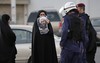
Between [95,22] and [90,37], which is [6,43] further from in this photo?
[95,22]

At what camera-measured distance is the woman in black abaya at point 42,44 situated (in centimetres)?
867

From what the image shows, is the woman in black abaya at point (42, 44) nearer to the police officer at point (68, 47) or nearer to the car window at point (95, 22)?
the police officer at point (68, 47)

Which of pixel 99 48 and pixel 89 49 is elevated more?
pixel 89 49

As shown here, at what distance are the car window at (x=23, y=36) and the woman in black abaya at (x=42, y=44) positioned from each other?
2245mm

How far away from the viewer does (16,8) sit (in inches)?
1328

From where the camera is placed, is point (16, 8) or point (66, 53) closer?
point (66, 53)

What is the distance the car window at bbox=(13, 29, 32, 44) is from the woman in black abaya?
2.25m

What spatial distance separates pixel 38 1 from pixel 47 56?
2474cm

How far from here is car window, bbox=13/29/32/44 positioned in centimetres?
1105

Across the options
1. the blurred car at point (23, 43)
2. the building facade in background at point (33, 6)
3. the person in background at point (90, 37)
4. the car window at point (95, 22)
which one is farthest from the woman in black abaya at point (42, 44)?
the building facade in background at point (33, 6)

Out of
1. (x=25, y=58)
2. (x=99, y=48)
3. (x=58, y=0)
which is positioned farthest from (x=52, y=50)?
(x=58, y=0)

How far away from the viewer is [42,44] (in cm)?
876

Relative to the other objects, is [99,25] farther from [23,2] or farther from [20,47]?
[23,2]

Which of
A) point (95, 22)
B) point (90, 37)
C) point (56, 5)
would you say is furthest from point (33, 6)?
point (90, 37)
